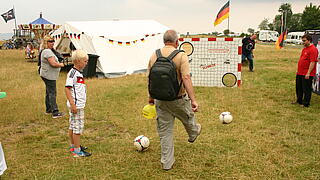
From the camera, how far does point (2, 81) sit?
11844mm

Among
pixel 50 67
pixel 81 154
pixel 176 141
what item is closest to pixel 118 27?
pixel 50 67

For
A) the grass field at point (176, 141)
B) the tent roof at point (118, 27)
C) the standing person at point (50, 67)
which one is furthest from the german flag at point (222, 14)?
the standing person at point (50, 67)

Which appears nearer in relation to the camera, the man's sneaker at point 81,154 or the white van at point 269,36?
the man's sneaker at point 81,154

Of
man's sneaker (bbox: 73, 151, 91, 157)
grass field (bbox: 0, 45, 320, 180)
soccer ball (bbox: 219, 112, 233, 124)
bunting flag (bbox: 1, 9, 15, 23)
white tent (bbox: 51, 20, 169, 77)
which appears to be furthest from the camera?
bunting flag (bbox: 1, 9, 15, 23)

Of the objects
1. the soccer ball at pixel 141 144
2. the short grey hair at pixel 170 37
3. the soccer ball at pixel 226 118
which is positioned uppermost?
the short grey hair at pixel 170 37

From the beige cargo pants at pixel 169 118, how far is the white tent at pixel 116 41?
9.28 metres

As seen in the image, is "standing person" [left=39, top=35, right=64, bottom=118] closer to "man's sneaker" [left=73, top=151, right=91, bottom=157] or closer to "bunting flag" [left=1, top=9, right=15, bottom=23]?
"man's sneaker" [left=73, top=151, right=91, bottom=157]

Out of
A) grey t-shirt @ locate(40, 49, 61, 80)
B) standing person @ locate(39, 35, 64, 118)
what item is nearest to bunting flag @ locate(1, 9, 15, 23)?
standing person @ locate(39, 35, 64, 118)

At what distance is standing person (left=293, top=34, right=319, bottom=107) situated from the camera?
21.1 feet

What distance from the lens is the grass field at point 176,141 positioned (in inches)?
149

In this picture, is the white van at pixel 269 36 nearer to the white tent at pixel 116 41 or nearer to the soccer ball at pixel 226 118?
the white tent at pixel 116 41

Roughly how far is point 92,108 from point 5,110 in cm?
212

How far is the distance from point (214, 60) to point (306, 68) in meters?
3.30

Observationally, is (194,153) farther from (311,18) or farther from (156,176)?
(311,18)
